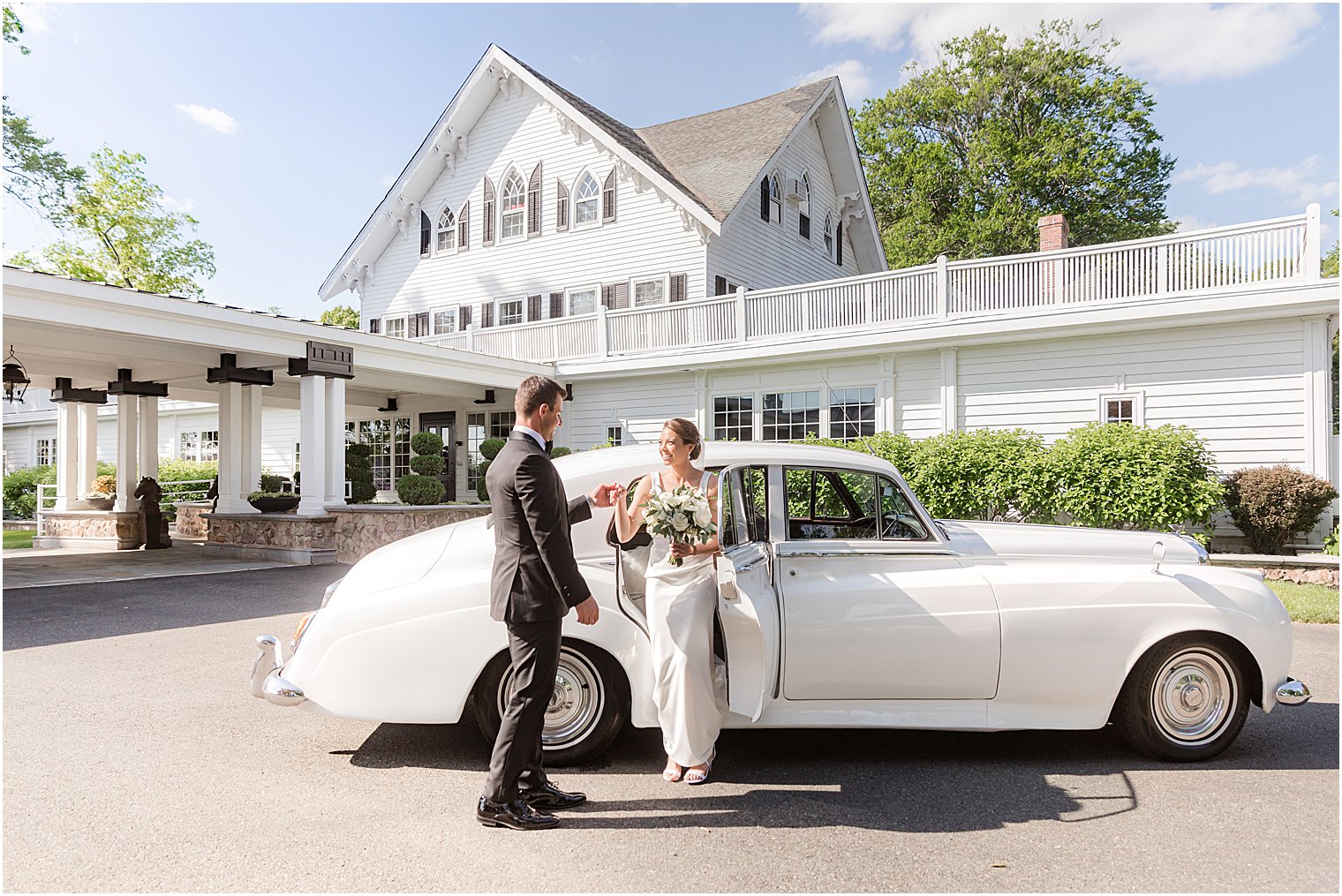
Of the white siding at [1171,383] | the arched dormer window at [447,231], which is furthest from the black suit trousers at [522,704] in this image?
the arched dormer window at [447,231]

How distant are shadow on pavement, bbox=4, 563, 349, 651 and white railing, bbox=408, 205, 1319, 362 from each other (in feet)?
29.3

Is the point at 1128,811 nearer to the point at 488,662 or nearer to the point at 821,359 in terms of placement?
the point at 488,662

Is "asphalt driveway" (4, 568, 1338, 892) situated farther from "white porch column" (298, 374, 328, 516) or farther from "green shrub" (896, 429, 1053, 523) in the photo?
"white porch column" (298, 374, 328, 516)

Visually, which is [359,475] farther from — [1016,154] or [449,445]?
[1016,154]

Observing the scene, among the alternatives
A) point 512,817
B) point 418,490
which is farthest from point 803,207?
point 512,817

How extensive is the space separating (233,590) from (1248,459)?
15142mm

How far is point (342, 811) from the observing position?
3.83m

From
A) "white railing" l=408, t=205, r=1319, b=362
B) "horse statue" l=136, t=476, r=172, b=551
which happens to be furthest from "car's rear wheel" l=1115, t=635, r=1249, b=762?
"horse statue" l=136, t=476, r=172, b=551

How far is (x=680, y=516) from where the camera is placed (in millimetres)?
3869

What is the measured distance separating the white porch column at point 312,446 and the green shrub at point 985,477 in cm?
1013

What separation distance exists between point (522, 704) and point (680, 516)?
105cm

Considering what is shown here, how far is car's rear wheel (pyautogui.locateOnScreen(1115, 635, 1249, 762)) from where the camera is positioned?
4.44 metres

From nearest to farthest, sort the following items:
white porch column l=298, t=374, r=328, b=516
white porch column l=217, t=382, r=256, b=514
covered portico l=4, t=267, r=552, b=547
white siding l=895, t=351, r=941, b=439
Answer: covered portico l=4, t=267, r=552, b=547, white porch column l=298, t=374, r=328, b=516, white porch column l=217, t=382, r=256, b=514, white siding l=895, t=351, r=941, b=439

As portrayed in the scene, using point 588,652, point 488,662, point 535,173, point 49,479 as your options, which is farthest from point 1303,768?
point 49,479
